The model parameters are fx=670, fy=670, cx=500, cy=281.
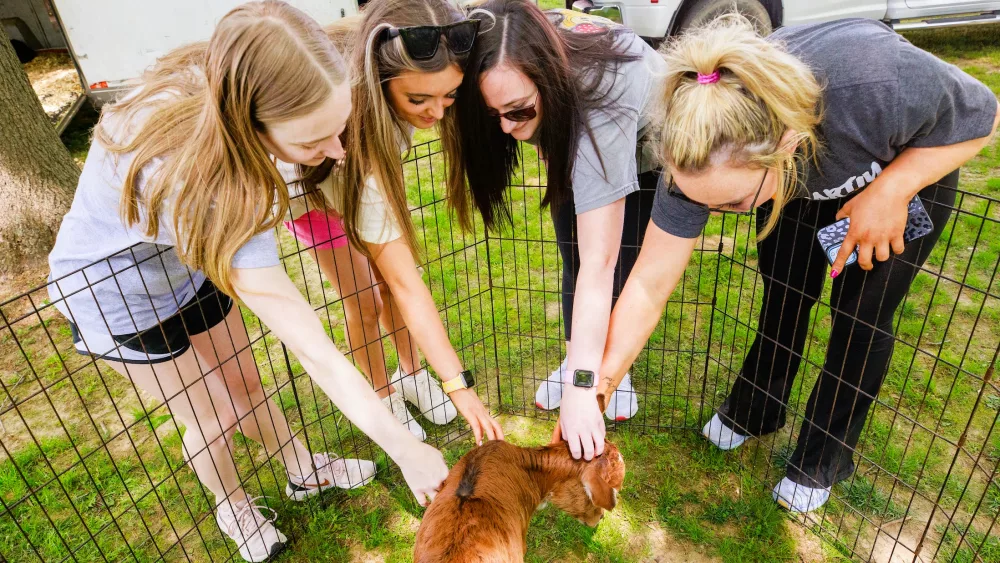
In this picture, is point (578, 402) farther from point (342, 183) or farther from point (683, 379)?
point (683, 379)

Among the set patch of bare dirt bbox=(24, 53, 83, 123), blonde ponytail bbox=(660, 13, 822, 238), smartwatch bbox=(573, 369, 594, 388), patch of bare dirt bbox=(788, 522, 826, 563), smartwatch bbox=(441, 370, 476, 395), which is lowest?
patch of bare dirt bbox=(788, 522, 826, 563)

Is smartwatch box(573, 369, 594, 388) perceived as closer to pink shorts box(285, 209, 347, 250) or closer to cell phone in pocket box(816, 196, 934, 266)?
cell phone in pocket box(816, 196, 934, 266)

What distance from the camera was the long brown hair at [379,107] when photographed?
1.98 m

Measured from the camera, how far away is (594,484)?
7.84 ft

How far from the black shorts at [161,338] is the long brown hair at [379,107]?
1.94 feet

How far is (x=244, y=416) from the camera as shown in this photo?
2.61 m

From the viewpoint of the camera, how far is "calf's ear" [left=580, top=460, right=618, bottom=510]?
2.39 meters

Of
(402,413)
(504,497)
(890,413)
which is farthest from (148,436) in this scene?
(890,413)

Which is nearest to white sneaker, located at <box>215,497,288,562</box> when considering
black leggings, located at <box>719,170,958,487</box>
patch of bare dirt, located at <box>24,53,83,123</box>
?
black leggings, located at <box>719,170,958,487</box>

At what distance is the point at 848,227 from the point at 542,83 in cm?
108

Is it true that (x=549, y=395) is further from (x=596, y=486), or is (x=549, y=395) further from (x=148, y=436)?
(x=148, y=436)

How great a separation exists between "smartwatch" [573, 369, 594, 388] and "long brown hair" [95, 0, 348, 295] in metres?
1.14

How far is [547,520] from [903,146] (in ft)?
6.73

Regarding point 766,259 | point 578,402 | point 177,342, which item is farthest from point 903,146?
point 177,342
